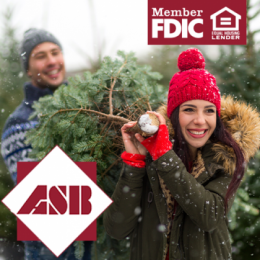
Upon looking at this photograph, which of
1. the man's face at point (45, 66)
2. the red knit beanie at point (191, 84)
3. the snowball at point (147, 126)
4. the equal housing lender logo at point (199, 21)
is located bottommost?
the snowball at point (147, 126)

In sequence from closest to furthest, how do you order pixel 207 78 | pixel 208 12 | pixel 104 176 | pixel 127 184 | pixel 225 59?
1. pixel 127 184
2. pixel 207 78
3. pixel 104 176
4. pixel 208 12
5. pixel 225 59

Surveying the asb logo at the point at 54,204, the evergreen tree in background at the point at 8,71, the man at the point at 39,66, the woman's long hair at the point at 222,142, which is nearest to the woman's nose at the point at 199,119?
the woman's long hair at the point at 222,142

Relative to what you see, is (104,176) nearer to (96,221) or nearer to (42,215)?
(96,221)

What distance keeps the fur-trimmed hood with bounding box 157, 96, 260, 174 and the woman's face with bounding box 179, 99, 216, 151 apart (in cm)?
8

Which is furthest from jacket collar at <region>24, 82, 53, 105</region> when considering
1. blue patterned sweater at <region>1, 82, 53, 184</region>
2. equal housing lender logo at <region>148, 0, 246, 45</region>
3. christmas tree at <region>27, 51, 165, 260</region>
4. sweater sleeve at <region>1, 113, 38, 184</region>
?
equal housing lender logo at <region>148, 0, 246, 45</region>

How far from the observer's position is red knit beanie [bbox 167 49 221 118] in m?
1.52

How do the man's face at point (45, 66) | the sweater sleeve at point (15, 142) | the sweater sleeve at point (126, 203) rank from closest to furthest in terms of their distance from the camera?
the sweater sleeve at point (126, 203) < the sweater sleeve at point (15, 142) < the man's face at point (45, 66)

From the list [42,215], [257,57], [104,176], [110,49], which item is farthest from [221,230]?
[110,49]

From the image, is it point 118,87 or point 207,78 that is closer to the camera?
point 207,78

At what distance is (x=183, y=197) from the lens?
133 centimetres

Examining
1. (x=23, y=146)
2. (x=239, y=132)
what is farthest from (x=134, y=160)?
(x=23, y=146)

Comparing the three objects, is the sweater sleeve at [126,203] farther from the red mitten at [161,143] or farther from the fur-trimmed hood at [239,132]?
the fur-trimmed hood at [239,132]

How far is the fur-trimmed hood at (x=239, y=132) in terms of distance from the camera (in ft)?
4.88

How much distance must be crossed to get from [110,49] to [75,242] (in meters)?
3.06
